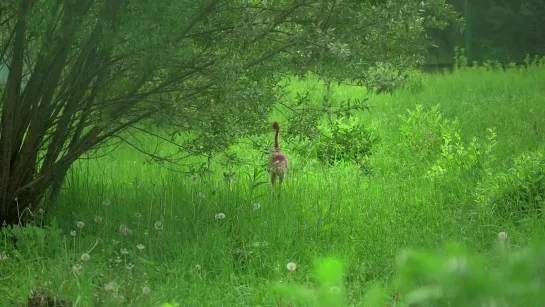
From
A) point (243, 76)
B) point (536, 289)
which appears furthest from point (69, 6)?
point (536, 289)

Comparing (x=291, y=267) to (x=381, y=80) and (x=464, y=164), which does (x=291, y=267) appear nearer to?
(x=381, y=80)

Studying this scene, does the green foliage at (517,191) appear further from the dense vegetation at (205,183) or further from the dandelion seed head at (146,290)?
the dandelion seed head at (146,290)

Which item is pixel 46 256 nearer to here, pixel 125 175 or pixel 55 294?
pixel 55 294

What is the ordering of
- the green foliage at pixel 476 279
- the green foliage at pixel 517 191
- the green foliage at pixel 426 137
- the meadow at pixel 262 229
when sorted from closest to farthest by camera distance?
the green foliage at pixel 476 279 → the meadow at pixel 262 229 → the green foliage at pixel 517 191 → the green foliage at pixel 426 137

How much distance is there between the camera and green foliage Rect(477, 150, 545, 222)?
5449mm

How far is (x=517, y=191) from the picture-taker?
555 centimetres

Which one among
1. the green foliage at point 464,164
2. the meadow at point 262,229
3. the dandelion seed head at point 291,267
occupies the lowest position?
the meadow at point 262,229

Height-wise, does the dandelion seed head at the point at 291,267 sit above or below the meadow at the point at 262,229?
above

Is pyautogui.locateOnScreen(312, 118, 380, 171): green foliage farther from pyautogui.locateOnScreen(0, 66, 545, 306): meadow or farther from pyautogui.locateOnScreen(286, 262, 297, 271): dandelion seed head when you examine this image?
pyautogui.locateOnScreen(286, 262, 297, 271): dandelion seed head

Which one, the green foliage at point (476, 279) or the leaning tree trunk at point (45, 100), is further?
the leaning tree trunk at point (45, 100)

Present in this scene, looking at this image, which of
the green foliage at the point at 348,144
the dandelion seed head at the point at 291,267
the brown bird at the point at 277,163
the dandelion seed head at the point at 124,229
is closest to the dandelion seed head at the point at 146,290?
the dandelion seed head at the point at 291,267

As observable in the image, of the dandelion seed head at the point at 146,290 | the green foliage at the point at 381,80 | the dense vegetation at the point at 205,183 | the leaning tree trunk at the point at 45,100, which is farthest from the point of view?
the green foliage at the point at 381,80

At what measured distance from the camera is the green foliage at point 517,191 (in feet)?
17.9

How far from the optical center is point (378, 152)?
816 centimetres
